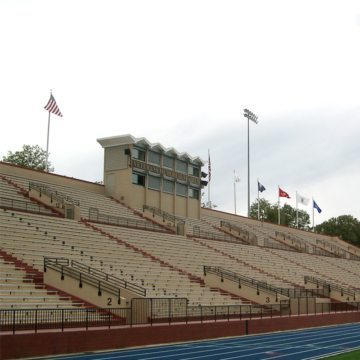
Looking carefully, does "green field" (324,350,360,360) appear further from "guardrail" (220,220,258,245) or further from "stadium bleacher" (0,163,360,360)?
"guardrail" (220,220,258,245)

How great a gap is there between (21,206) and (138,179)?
48.4 ft

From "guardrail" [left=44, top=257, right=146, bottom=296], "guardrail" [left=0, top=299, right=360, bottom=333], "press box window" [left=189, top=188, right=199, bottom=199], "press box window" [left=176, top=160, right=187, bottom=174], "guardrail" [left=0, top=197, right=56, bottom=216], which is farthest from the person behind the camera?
"press box window" [left=189, top=188, right=199, bottom=199]

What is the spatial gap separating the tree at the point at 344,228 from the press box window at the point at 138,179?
68386 mm

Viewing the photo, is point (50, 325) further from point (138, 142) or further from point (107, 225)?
point (138, 142)

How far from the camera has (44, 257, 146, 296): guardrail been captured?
2542 centimetres

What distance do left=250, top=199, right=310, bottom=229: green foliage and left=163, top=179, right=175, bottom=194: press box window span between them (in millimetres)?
59533

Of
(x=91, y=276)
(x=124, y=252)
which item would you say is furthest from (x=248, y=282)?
(x=91, y=276)

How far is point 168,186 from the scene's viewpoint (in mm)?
51156

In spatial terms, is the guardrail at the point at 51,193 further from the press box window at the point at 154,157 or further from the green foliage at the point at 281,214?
the green foliage at the point at 281,214

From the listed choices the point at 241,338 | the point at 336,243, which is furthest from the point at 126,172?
the point at 336,243

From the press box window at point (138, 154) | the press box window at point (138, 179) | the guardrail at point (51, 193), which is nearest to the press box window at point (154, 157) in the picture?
the press box window at point (138, 154)

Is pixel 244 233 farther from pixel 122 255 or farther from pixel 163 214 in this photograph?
pixel 122 255

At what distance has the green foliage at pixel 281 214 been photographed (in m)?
111

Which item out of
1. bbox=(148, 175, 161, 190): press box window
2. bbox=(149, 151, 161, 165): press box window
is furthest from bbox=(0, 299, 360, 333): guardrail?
bbox=(149, 151, 161, 165): press box window
